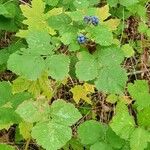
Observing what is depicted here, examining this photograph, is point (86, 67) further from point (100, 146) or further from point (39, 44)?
point (100, 146)

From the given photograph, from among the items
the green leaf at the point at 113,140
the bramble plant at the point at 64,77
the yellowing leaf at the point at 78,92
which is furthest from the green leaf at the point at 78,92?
the green leaf at the point at 113,140

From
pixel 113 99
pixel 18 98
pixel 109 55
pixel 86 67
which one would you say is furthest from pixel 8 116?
pixel 113 99

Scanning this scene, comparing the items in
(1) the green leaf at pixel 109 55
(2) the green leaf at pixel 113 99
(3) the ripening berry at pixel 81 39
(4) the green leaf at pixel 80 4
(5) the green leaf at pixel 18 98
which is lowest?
(2) the green leaf at pixel 113 99

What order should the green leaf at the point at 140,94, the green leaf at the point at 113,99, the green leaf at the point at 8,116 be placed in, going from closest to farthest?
the green leaf at the point at 8,116 → the green leaf at the point at 140,94 → the green leaf at the point at 113,99

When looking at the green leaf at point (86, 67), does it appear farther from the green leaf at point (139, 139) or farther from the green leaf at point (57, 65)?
the green leaf at point (139, 139)

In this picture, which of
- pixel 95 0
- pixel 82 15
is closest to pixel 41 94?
pixel 82 15

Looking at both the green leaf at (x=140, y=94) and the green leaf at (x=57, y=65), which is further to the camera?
the green leaf at (x=140, y=94)

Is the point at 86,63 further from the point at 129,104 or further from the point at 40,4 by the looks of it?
the point at 129,104
